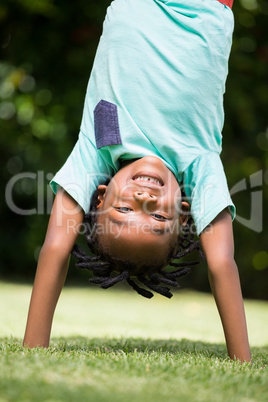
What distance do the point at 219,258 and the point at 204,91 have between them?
853 millimetres

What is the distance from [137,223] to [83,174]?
411 millimetres

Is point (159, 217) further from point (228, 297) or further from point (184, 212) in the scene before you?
point (228, 297)

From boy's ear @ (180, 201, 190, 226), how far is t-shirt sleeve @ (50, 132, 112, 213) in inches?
15.3

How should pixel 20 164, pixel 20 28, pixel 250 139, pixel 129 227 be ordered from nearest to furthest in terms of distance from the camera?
pixel 129 227 → pixel 20 28 → pixel 250 139 → pixel 20 164

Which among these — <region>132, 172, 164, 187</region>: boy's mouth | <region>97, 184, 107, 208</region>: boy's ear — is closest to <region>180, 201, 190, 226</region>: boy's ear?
<region>132, 172, 164, 187</region>: boy's mouth

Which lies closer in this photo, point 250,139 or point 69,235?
point 69,235

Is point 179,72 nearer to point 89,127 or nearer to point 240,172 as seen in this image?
point 89,127

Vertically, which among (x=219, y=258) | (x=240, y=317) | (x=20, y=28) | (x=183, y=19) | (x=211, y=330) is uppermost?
(x=183, y=19)

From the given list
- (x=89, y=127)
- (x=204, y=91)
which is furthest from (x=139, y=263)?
(x=204, y=91)

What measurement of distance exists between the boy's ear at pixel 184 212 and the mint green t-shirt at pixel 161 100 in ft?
0.14

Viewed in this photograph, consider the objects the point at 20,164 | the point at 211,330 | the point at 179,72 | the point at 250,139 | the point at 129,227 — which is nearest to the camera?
the point at 129,227

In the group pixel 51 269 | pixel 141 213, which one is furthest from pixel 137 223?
pixel 51 269

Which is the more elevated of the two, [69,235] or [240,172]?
[69,235]

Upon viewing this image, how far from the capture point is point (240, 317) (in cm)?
251
